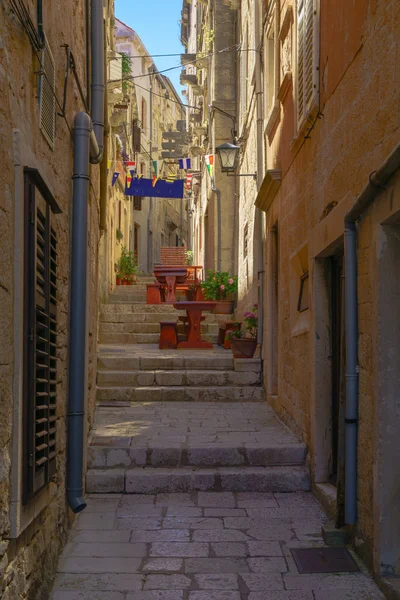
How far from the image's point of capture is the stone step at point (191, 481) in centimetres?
620

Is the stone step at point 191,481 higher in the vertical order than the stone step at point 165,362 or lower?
lower

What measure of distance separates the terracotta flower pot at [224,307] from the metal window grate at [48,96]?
30.5ft

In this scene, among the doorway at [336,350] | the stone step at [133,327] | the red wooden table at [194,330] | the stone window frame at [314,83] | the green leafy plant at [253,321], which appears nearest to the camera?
the doorway at [336,350]

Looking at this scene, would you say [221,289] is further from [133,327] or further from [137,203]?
[137,203]

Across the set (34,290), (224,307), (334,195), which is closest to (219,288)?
(224,307)

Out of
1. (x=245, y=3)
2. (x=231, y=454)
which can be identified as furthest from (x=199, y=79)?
(x=231, y=454)

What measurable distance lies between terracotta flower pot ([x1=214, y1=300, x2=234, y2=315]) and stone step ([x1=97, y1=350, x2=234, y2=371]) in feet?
12.2

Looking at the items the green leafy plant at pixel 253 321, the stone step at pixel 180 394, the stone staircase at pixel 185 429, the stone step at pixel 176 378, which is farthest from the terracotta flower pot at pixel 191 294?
the stone step at pixel 180 394

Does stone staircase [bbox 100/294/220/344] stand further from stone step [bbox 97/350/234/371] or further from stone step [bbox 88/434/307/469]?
stone step [bbox 88/434/307/469]

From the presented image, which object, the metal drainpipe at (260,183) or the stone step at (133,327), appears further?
the stone step at (133,327)

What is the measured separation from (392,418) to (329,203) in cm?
204

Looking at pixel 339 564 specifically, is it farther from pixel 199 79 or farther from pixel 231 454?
pixel 199 79

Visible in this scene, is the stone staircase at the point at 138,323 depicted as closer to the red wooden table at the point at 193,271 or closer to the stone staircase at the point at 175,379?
the stone staircase at the point at 175,379

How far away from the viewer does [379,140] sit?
414 cm
